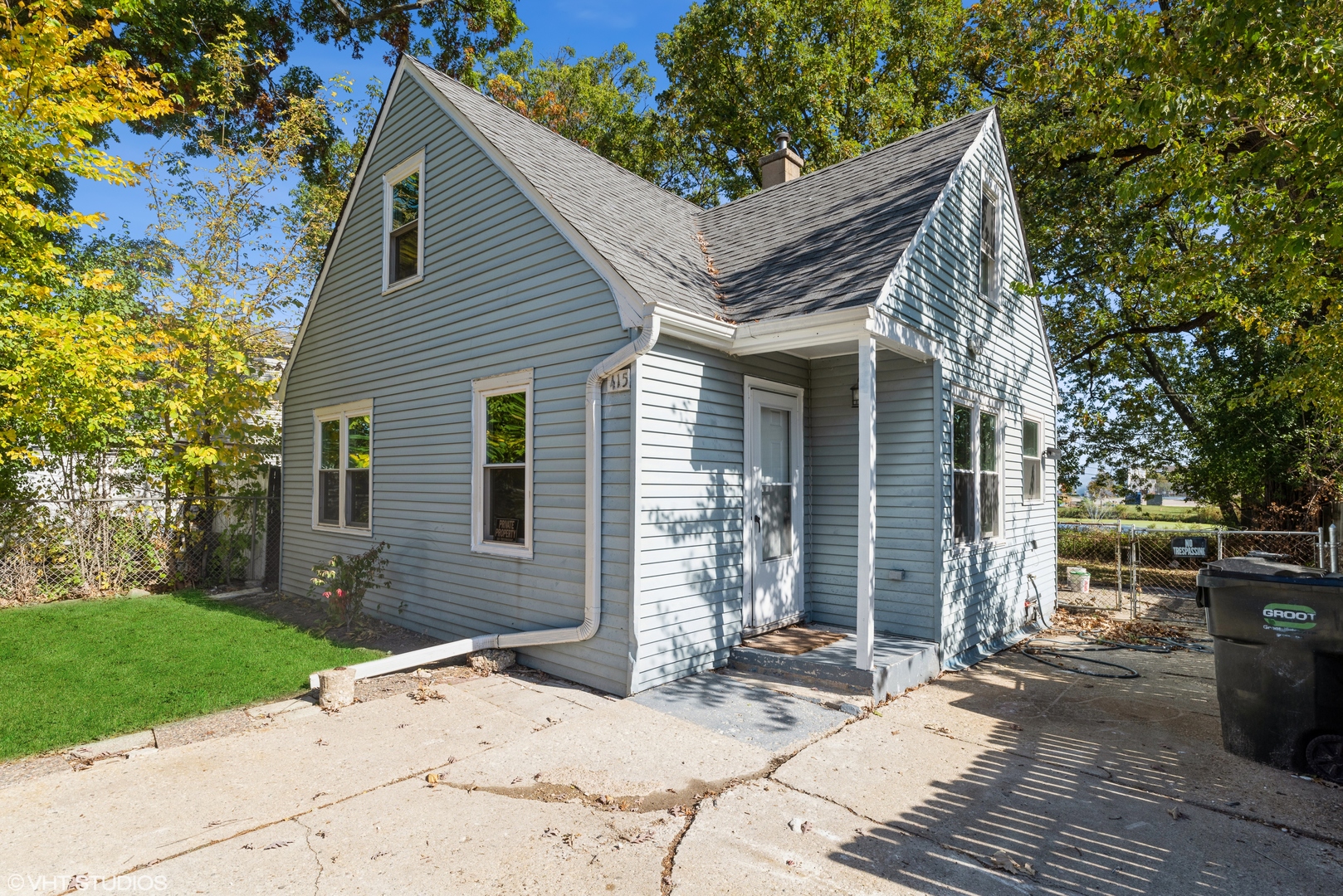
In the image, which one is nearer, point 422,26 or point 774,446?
point 774,446

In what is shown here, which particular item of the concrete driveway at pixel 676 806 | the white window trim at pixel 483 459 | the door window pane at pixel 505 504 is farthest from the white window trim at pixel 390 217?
the concrete driveway at pixel 676 806

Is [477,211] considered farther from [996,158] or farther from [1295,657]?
[1295,657]

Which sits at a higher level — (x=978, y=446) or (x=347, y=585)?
(x=978, y=446)

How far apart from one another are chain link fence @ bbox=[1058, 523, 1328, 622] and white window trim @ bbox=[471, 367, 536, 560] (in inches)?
340

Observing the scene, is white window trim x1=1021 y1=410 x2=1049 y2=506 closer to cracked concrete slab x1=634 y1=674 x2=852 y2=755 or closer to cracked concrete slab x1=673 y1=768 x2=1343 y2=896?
cracked concrete slab x1=634 y1=674 x2=852 y2=755

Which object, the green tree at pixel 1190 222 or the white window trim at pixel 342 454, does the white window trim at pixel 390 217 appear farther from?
the green tree at pixel 1190 222

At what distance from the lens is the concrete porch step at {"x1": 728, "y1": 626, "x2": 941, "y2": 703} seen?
17.4 ft

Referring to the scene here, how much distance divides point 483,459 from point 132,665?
3.55 metres

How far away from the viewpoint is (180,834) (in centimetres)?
324

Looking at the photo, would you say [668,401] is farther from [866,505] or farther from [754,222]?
[754,222]

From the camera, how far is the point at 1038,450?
9539 millimetres

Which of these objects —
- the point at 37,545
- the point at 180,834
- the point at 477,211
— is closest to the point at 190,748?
the point at 180,834

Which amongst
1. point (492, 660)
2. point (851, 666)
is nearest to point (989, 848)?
point (851, 666)

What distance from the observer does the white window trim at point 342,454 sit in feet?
28.0
